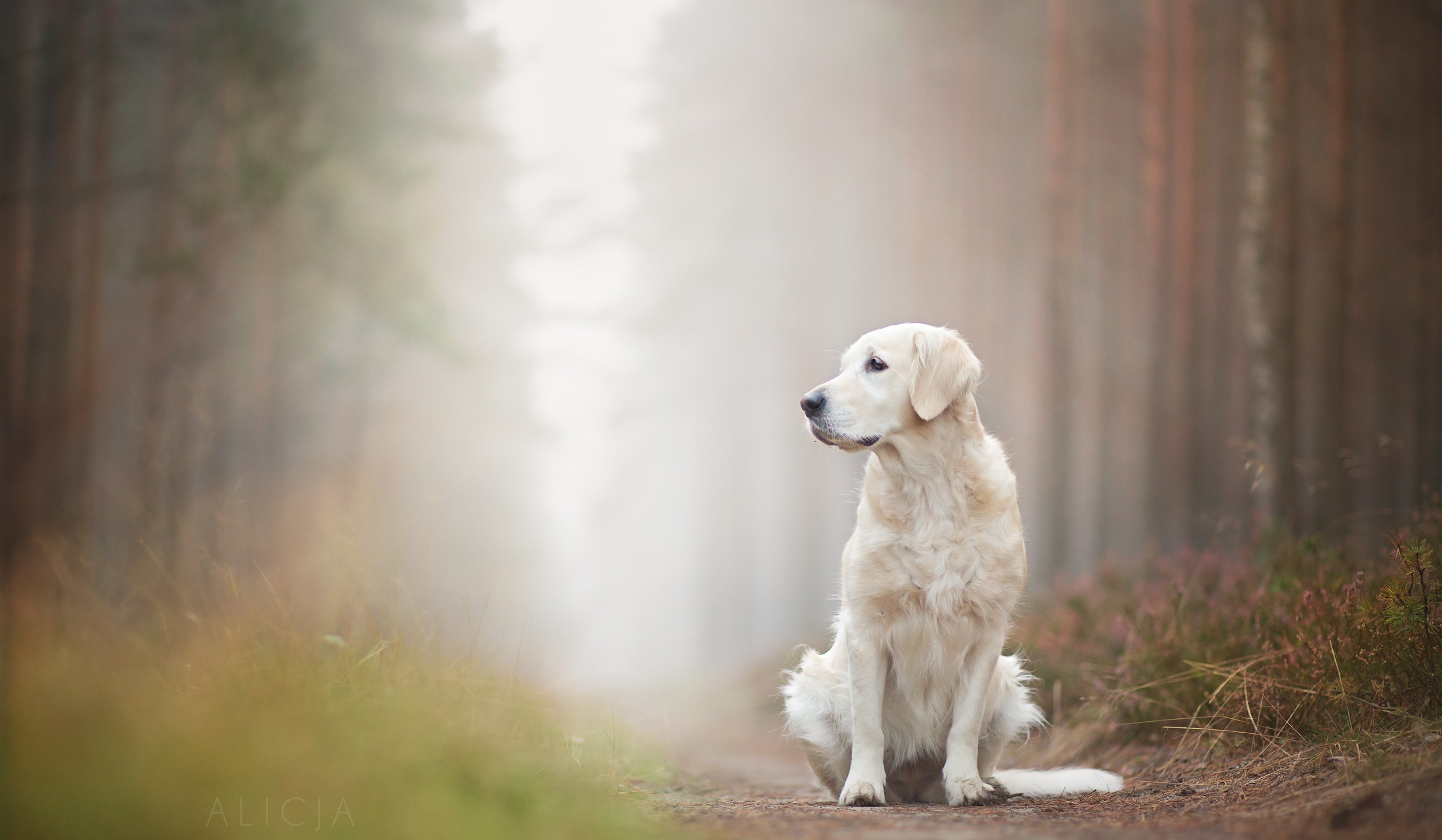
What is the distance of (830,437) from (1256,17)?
9741 millimetres

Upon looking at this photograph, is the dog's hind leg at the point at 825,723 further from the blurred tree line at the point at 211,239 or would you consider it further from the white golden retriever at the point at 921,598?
the blurred tree line at the point at 211,239

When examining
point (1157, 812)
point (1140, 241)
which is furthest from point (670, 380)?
point (1157, 812)

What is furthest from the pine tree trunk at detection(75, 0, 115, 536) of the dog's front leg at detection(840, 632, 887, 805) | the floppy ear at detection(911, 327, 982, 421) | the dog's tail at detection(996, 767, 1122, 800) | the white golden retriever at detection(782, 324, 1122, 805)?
the dog's tail at detection(996, 767, 1122, 800)

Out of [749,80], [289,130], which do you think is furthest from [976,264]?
[289,130]

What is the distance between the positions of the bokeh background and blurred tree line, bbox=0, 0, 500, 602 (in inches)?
2.2

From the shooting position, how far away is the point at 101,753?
2.19 m

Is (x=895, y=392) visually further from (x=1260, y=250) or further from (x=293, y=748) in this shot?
(x=1260, y=250)

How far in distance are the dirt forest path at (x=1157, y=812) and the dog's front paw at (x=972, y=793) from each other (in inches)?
2.9

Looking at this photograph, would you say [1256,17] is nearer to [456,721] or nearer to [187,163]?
[456,721]

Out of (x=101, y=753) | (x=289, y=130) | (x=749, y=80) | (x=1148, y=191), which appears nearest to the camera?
(x=101, y=753)

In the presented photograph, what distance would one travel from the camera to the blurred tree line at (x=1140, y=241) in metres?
9.89

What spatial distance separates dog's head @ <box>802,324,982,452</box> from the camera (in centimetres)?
362

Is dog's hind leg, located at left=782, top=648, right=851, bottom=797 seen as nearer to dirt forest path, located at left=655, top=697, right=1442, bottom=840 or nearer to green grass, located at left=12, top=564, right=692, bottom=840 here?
dirt forest path, located at left=655, top=697, right=1442, bottom=840

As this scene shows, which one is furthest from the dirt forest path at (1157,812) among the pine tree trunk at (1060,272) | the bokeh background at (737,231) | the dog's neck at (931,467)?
the pine tree trunk at (1060,272)
